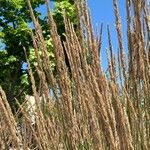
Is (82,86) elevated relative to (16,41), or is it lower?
lower

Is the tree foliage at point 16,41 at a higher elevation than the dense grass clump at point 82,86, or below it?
higher

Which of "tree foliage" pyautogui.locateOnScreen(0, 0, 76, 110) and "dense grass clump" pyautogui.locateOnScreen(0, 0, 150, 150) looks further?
"tree foliage" pyautogui.locateOnScreen(0, 0, 76, 110)

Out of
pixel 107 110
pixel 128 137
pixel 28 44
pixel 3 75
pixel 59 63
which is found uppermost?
pixel 28 44

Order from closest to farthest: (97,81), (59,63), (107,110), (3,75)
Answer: (107,110) < (97,81) < (59,63) < (3,75)

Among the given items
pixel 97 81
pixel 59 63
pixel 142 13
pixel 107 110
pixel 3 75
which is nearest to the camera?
pixel 107 110

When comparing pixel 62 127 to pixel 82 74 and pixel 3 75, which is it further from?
pixel 3 75

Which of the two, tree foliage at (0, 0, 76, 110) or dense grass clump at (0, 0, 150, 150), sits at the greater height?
tree foliage at (0, 0, 76, 110)

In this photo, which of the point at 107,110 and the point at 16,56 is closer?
the point at 107,110

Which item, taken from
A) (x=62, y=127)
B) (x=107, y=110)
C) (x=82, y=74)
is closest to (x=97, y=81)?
(x=107, y=110)

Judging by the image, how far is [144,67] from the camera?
234 centimetres

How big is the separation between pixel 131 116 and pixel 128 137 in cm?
64

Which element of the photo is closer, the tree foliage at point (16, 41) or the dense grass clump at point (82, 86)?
the dense grass clump at point (82, 86)

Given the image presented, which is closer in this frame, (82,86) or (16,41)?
(82,86)

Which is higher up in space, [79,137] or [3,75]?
[3,75]
